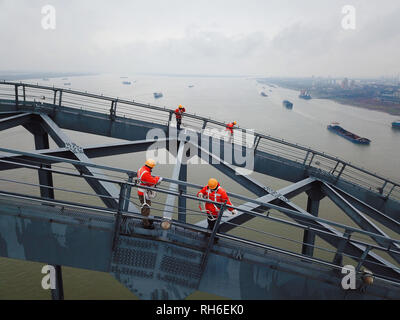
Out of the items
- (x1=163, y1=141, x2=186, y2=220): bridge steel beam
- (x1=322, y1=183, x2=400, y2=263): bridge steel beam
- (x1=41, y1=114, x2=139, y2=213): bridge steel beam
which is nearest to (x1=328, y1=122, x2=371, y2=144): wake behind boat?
(x1=322, y1=183, x2=400, y2=263): bridge steel beam

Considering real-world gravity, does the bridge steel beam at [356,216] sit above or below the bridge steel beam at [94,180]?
below

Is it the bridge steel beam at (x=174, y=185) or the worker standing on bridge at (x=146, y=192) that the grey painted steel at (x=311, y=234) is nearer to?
the bridge steel beam at (x=174, y=185)

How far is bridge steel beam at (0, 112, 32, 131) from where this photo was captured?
8628mm

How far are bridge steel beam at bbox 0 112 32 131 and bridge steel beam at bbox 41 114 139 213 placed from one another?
0.51 m

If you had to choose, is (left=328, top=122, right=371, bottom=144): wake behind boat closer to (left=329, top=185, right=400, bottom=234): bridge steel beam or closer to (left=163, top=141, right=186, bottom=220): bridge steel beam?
(left=329, top=185, right=400, bottom=234): bridge steel beam

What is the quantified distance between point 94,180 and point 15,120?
204 inches

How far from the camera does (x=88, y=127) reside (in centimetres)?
1027

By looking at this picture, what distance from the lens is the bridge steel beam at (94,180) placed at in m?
5.87

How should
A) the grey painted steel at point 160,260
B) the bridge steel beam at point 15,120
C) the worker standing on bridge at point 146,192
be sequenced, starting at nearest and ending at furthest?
1. the grey painted steel at point 160,260
2. the worker standing on bridge at point 146,192
3. the bridge steel beam at point 15,120

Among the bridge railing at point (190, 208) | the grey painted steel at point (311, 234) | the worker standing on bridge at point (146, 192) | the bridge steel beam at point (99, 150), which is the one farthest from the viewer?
the grey painted steel at point (311, 234)

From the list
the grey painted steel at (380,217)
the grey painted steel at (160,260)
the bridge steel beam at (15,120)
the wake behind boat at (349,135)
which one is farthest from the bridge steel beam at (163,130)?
the wake behind boat at (349,135)

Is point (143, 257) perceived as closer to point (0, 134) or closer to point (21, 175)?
point (21, 175)

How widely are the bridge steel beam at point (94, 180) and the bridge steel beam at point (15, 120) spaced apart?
51 cm

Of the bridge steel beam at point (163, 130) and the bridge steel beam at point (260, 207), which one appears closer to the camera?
the bridge steel beam at point (260, 207)
